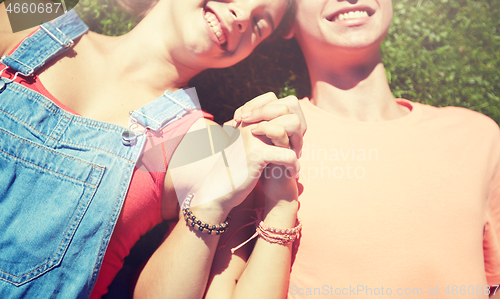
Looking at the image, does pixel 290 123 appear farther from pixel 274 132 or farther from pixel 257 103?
pixel 257 103

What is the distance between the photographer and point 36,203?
5.34ft

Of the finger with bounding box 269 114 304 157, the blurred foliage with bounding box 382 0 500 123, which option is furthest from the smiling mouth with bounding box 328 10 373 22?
the finger with bounding box 269 114 304 157

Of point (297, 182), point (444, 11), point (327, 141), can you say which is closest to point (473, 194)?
point (327, 141)

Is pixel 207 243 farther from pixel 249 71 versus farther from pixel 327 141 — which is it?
pixel 249 71

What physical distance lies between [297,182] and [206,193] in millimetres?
662

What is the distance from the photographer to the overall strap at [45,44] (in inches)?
68.8

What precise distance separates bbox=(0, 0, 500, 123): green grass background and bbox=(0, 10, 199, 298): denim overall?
131 centimetres

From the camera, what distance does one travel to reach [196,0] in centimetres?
192

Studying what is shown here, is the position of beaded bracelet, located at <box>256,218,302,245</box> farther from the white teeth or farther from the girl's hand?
the white teeth

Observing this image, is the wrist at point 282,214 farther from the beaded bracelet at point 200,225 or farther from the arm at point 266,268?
the beaded bracelet at point 200,225

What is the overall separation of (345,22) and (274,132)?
1168mm

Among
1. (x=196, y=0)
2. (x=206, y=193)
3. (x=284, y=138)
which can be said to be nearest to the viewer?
(x=284, y=138)

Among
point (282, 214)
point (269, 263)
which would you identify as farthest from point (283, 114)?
point (269, 263)

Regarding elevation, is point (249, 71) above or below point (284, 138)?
below
